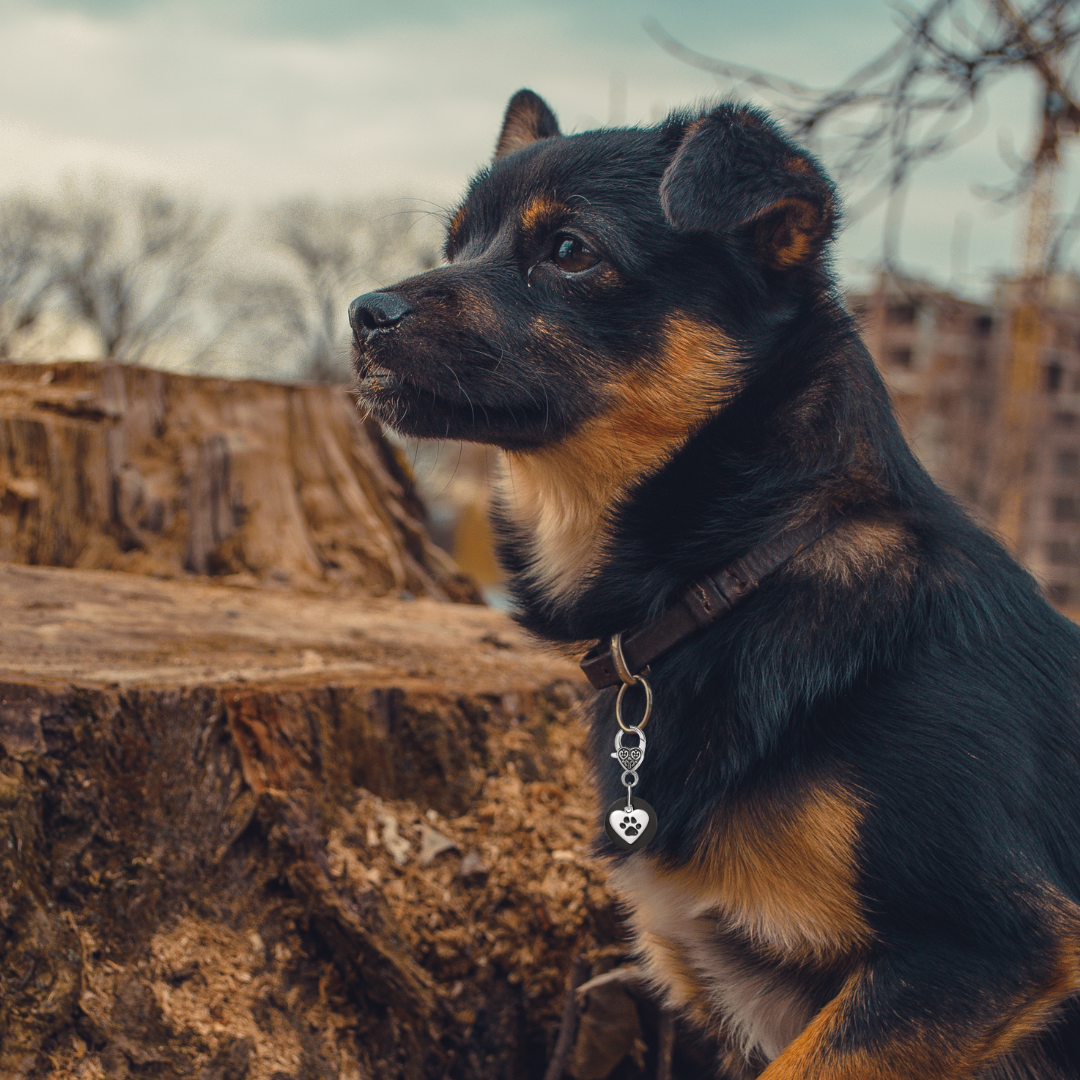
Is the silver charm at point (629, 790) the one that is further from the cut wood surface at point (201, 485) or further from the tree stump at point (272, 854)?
the cut wood surface at point (201, 485)

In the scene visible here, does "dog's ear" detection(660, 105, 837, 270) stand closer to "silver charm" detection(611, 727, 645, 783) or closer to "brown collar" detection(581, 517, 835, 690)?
"brown collar" detection(581, 517, 835, 690)

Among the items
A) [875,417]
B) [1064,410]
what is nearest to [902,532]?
[875,417]

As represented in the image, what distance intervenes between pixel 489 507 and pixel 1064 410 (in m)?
67.9

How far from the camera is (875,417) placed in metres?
2.50

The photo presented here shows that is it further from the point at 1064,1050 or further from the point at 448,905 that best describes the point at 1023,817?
the point at 448,905

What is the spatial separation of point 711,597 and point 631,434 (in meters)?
0.53

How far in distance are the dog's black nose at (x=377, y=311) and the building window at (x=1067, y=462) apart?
219ft

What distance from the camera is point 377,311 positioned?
255cm

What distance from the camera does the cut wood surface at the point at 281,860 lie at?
2410mm

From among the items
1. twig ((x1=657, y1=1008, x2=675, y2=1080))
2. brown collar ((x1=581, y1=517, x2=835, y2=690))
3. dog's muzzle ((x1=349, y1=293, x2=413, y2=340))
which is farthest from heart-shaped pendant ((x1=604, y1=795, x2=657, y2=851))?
dog's muzzle ((x1=349, y1=293, x2=413, y2=340))

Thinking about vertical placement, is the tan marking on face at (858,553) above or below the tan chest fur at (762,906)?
above

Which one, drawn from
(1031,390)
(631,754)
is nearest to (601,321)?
(631,754)

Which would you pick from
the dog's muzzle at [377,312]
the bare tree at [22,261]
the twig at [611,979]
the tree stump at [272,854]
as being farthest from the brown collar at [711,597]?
the bare tree at [22,261]

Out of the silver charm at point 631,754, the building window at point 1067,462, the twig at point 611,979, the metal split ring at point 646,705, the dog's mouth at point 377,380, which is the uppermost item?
the dog's mouth at point 377,380
